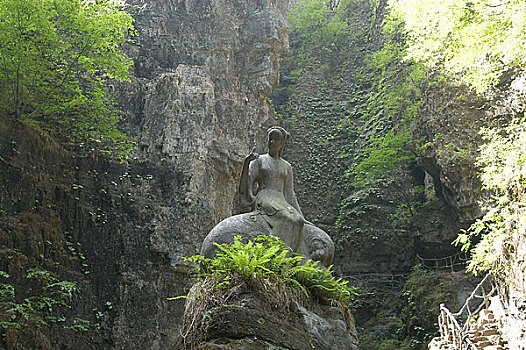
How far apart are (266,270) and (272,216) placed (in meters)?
1.75

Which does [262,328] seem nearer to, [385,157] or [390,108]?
[385,157]

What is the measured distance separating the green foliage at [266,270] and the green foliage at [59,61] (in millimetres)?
9548

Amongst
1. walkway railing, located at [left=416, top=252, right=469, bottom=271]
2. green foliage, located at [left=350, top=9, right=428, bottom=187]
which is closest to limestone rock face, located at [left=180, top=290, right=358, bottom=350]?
walkway railing, located at [left=416, top=252, right=469, bottom=271]

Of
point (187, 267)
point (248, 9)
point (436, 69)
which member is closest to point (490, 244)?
point (187, 267)

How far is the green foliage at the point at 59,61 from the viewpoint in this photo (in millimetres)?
12289

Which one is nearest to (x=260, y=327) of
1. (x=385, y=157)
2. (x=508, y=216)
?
(x=508, y=216)

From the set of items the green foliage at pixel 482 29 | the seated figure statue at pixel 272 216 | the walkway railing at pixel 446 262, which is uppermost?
the green foliage at pixel 482 29

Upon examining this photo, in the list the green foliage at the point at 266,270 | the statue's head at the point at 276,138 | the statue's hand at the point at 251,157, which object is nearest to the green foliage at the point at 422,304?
the statue's head at the point at 276,138

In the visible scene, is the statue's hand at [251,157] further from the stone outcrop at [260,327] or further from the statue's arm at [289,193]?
the stone outcrop at [260,327]

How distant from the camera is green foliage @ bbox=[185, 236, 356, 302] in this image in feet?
Result: 15.1

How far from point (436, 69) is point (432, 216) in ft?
16.8

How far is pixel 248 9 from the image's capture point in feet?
70.6

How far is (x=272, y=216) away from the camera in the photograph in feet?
20.9

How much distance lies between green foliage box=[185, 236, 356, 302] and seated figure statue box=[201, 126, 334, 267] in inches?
28.2
